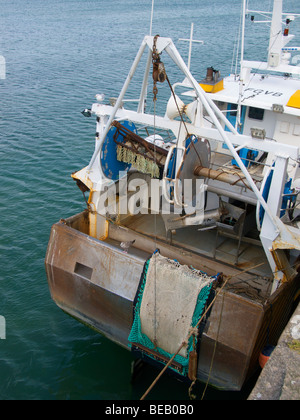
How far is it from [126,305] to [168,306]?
36.6 inches

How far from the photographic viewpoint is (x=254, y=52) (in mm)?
32031

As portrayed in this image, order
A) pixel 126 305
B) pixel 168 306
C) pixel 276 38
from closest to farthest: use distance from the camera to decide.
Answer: pixel 168 306 → pixel 126 305 → pixel 276 38

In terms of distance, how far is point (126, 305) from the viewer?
8.04 metres

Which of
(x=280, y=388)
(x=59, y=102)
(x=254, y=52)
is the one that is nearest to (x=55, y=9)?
(x=254, y=52)

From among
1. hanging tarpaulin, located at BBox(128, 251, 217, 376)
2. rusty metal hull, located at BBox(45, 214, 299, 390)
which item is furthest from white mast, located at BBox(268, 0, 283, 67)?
hanging tarpaulin, located at BBox(128, 251, 217, 376)

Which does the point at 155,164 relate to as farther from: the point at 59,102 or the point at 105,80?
the point at 105,80

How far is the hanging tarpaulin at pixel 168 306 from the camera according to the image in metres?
7.31

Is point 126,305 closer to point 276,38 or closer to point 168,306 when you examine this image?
point 168,306

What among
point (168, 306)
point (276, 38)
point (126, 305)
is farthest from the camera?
point (276, 38)

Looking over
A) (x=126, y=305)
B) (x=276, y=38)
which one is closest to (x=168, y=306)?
(x=126, y=305)

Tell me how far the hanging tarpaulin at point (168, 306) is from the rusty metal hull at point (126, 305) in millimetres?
261

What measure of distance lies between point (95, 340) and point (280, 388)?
5.19 m

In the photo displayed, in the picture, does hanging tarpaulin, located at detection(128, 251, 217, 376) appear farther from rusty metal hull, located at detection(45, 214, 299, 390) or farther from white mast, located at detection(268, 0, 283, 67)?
white mast, located at detection(268, 0, 283, 67)

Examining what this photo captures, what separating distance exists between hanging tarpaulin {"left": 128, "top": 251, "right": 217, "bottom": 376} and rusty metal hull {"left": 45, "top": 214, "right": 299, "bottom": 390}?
261mm
